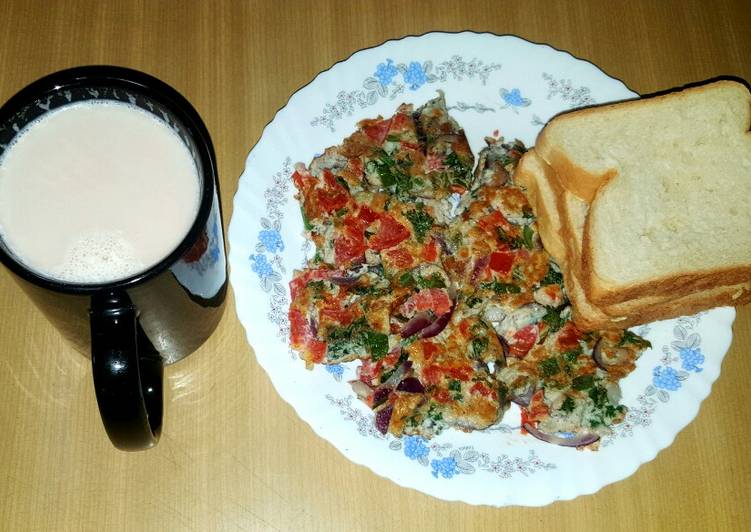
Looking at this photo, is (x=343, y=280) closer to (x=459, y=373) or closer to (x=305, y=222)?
(x=305, y=222)

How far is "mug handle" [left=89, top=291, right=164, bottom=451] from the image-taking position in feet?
4.31

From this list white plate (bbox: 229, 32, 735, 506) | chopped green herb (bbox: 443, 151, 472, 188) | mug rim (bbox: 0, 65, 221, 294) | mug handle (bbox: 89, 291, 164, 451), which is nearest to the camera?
mug handle (bbox: 89, 291, 164, 451)

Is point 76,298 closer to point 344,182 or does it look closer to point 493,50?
point 344,182

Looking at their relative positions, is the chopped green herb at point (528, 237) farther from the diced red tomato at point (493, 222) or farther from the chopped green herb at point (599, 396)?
the chopped green herb at point (599, 396)

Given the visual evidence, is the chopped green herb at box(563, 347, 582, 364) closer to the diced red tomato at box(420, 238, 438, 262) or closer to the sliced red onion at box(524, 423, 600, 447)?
the sliced red onion at box(524, 423, 600, 447)

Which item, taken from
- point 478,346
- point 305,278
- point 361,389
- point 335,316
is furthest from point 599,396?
point 305,278

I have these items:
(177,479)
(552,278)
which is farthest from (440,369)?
(177,479)

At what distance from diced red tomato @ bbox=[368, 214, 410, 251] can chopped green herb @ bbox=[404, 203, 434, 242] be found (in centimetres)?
3

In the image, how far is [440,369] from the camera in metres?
2.00

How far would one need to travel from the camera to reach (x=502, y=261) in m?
2.11

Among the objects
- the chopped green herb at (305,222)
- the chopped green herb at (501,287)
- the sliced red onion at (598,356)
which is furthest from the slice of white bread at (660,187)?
the chopped green herb at (305,222)

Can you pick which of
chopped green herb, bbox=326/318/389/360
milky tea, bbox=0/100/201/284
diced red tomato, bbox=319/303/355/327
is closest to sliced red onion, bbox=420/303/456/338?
chopped green herb, bbox=326/318/389/360

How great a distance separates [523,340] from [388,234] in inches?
20.5

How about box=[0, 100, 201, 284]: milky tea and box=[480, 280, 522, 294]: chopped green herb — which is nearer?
box=[0, 100, 201, 284]: milky tea
